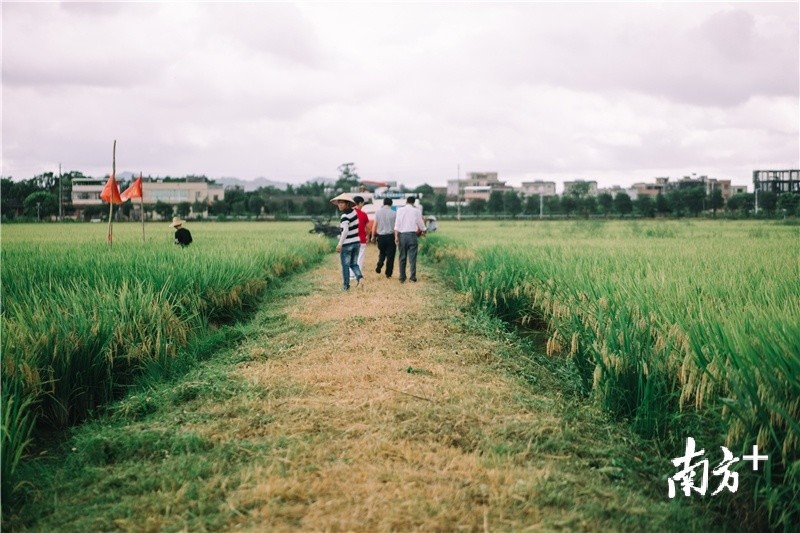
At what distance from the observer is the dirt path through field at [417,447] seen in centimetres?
290

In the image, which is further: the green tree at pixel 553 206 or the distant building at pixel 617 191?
the distant building at pixel 617 191

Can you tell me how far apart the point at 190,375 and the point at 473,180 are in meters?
115

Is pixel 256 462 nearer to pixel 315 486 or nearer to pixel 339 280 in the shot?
pixel 315 486

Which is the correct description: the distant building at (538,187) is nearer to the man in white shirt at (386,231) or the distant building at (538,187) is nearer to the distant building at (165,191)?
the distant building at (165,191)

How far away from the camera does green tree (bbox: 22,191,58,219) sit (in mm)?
56053

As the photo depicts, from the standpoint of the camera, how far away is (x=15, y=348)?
14.5 feet

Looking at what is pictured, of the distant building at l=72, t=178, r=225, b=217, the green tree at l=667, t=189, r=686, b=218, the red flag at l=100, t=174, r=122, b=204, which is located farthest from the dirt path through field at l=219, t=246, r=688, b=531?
the distant building at l=72, t=178, r=225, b=217

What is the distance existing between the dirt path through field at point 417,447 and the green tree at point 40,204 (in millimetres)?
57125

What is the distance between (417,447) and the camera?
3627mm

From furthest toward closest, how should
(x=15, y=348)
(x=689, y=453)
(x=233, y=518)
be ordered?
(x=15, y=348)
(x=689, y=453)
(x=233, y=518)

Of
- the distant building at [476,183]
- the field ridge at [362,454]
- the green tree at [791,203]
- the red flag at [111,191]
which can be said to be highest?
the distant building at [476,183]

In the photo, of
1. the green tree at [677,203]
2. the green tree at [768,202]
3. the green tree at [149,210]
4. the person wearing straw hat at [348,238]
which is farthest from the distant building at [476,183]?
the person wearing straw hat at [348,238]

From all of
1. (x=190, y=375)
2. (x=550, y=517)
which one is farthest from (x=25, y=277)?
(x=550, y=517)

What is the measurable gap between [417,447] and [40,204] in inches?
2444
